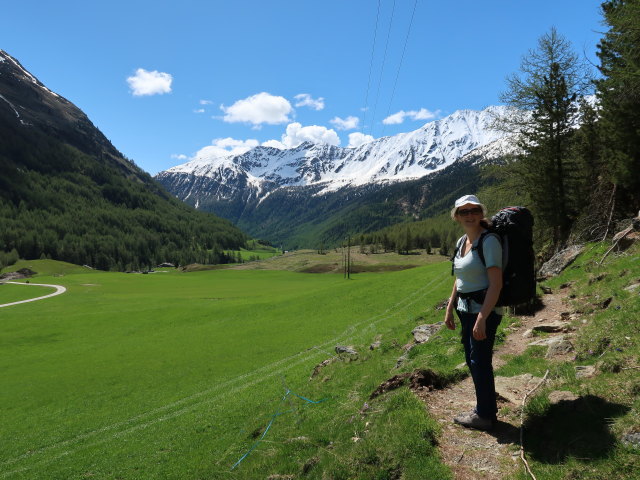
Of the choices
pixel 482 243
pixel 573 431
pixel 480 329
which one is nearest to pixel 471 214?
pixel 482 243

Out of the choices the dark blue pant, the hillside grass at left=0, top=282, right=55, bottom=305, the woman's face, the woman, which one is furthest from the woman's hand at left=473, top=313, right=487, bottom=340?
the hillside grass at left=0, top=282, right=55, bottom=305

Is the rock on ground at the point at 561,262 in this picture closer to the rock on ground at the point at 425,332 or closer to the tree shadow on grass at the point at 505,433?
the rock on ground at the point at 425,332

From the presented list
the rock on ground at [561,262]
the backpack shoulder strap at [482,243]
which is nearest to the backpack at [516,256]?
the backpack shoulder strap at [482,243]

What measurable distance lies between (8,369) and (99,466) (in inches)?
989

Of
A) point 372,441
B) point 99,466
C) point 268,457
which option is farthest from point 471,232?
point 99,466

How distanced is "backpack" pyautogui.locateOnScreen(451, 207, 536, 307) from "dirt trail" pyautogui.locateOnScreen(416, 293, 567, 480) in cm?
251

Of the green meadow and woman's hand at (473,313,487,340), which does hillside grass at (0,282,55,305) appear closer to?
the green meadow

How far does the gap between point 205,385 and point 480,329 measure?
2205cm

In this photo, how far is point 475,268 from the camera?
6.35 m

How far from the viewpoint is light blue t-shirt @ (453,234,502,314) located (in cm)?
597

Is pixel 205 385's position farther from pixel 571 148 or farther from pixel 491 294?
pixel 571 148

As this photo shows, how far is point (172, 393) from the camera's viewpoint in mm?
23047

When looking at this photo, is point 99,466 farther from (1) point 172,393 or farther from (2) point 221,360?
(2) point 221,360

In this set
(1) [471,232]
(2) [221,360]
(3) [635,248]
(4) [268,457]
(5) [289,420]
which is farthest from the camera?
(2) [221,360]
